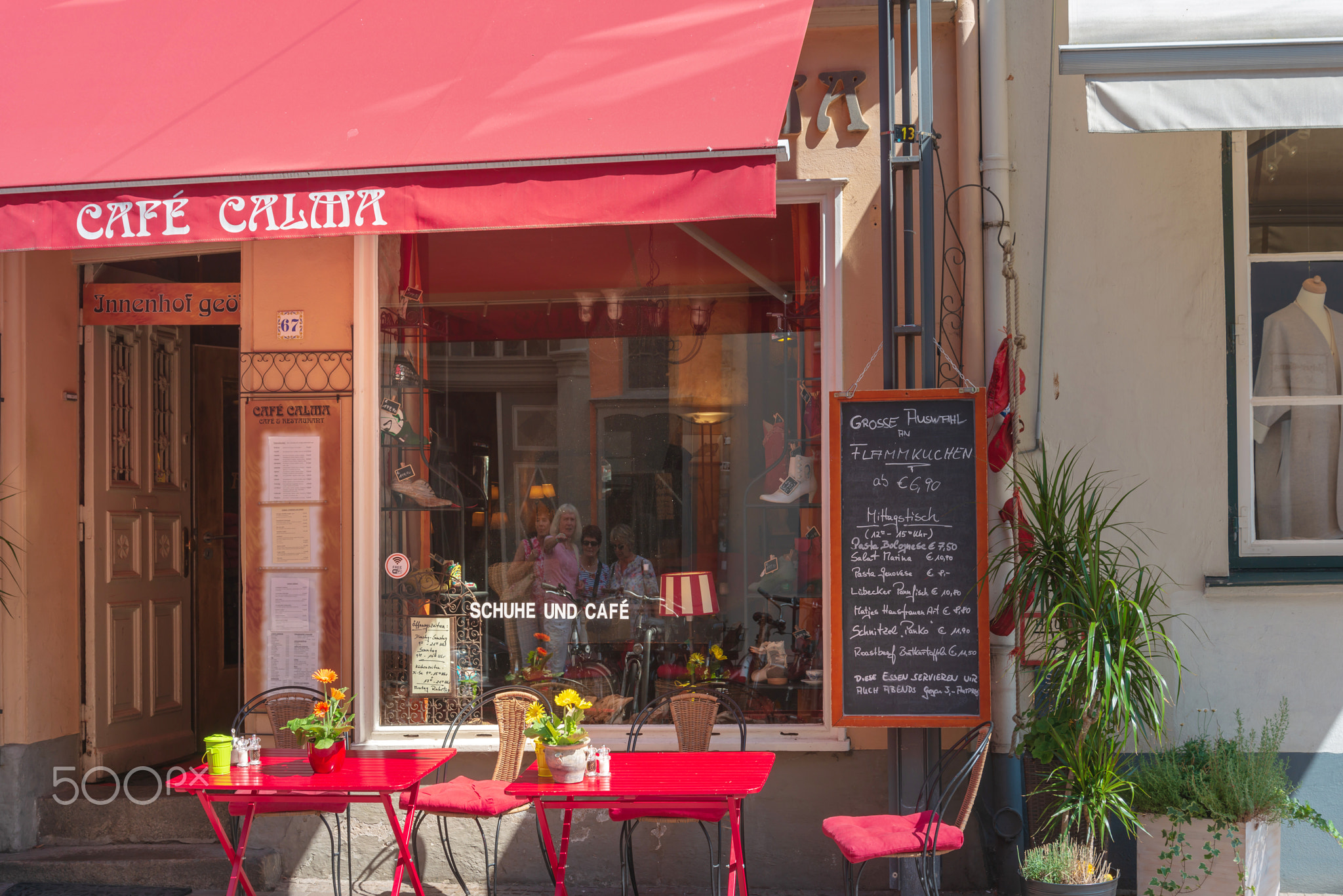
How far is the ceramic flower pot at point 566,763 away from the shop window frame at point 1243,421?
301 centimetres

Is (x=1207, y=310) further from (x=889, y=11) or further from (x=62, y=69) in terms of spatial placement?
(x=62, y=69)

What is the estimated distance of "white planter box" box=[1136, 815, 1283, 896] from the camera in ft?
14.0

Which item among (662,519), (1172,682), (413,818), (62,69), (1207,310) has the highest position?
(62,69)

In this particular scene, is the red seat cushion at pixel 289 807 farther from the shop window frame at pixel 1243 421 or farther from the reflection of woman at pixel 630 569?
the shop window frame at pixel 1243 421

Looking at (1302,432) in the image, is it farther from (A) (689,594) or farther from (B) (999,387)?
(A) (689,594)

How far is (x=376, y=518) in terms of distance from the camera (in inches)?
213

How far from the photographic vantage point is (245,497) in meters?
5.52

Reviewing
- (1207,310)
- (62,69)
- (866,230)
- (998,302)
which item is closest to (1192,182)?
(1207,310)

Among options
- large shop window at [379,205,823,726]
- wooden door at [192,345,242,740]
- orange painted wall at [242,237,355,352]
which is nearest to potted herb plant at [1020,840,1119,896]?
large shop window at [379,205,823,726]

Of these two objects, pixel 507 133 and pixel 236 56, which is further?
pixel 236 56

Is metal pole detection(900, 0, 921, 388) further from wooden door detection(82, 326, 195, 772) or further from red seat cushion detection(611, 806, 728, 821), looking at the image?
wooden door detection(82, 326, 195, 772)

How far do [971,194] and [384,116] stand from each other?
2.68 meters

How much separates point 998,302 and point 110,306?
4709 millimetres

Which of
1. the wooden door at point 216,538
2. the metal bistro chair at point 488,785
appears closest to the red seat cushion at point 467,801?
the metal bistro chair at point 488,785
